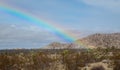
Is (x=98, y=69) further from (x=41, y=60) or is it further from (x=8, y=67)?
(x=41, y=60)

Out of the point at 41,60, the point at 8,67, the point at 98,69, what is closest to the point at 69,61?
the point at 41,60

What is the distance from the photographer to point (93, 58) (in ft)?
204

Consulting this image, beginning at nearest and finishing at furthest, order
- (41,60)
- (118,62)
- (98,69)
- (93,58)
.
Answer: (98,69) < (118,62) < (41,60) < (93,58)

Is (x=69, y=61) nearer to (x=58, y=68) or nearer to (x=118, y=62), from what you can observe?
(x=58, y=68)

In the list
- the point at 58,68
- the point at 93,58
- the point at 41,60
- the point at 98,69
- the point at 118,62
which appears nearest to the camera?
the point at 98,69

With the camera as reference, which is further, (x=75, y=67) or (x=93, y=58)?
(x=93, y=58)

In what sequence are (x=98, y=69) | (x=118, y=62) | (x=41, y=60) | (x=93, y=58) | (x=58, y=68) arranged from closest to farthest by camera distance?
(x=98, y=69) → (x=118, y=62) → (x=58, y=68) → (x=41, y=60) → (x=93, y=58)

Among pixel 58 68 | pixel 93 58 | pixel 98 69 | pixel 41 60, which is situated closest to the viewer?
pixel 98 69

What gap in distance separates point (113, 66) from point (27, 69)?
45.3 ft

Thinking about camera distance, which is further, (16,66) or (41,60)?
(41,60)

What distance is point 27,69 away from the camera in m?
46.9

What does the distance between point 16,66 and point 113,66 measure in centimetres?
1584

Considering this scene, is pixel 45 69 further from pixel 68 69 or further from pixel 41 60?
pixel 41 60

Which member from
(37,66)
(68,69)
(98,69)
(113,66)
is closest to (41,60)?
(37,66)
